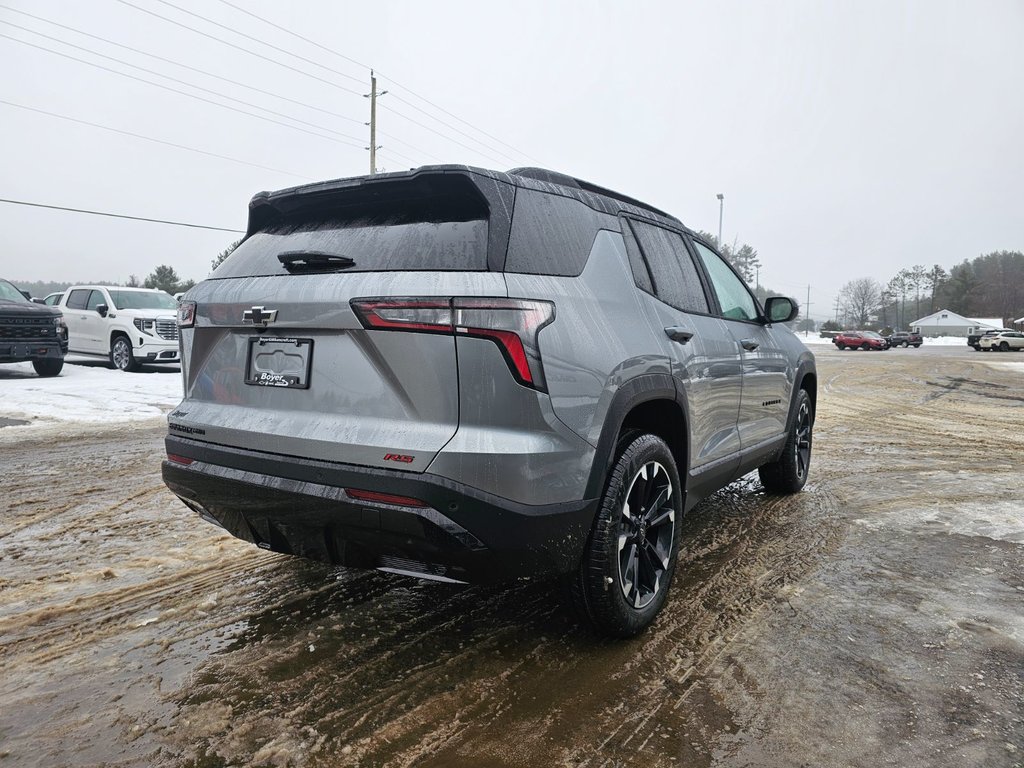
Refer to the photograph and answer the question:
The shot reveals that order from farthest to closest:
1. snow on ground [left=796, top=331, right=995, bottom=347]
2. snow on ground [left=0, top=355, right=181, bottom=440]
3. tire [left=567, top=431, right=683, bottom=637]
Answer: snow on ground [left=796, top=331, right=995, bottom=347] → snow on ground [left=0, top=355, right=181, bottom=440] → tire [left=567, top=431, right=683, bottom=637]

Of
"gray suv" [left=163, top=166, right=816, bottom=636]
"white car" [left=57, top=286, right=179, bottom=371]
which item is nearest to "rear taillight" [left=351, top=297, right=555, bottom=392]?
"gray suv" [left=163, top=166, right=816, bottom=636]

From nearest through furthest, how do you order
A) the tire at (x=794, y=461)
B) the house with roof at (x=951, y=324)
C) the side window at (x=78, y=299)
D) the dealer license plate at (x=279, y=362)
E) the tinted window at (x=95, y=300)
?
the dealer license plate at (x=279, y=362) → the tire at (x=794, y=461) → the tinted window at (x=95, y=300) → the side window at (x=78, y=299) → the house with roof at (x=951, y=324)

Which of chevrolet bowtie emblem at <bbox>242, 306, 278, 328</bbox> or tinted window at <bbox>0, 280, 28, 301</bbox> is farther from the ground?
tinted window at <bbox>0, 280, 28, 301</bbox>

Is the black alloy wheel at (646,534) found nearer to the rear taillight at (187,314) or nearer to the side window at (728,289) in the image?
the side window at (728,289)

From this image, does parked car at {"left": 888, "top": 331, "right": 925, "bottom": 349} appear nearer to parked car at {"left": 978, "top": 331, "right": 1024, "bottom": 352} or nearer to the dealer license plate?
parked car at {"left": 978, "top": 331, "right": 1024, "bottom": 352}

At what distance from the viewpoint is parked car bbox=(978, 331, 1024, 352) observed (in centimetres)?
4722

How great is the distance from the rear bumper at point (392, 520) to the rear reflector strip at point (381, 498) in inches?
0.5

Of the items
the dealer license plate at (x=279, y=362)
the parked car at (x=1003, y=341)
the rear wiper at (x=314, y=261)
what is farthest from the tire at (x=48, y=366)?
the parked car at (x=1003, y=341)

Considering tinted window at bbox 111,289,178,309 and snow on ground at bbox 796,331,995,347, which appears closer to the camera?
tinted window at bbox 111,289,178,309

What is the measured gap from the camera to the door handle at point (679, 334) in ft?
10.3

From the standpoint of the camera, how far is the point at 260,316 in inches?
101

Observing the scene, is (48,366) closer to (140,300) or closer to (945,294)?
(140,300)

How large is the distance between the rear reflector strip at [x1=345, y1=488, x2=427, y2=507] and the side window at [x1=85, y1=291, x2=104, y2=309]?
15.7m

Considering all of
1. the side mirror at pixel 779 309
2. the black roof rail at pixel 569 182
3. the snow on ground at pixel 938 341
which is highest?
the black roof rail at pixel 569 182
